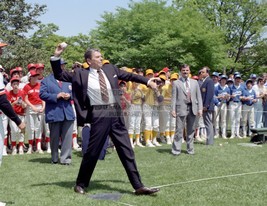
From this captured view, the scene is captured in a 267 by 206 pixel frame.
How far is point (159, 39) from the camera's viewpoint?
40188 mm

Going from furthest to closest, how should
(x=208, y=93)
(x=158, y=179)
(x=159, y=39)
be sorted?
1. (x=159, y=39)
2. (x=208, y=93)
3. (x=158, y=179)

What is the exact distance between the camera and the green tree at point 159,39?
4081cm

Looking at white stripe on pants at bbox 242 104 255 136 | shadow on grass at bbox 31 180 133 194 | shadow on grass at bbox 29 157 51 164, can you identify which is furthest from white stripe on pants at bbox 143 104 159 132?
shadow on grass at bbox 31 180 133 194

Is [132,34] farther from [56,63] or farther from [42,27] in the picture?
[56,63]

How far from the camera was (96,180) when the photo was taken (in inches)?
320

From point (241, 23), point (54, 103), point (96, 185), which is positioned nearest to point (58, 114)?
point (54, 103)

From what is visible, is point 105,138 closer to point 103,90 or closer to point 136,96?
point 103,90

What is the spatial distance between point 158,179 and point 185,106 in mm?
3510

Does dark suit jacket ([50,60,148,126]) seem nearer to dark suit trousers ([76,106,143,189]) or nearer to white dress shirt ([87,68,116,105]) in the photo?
white dress shirt ([87,68,116,105])

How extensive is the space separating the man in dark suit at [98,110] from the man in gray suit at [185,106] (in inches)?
165

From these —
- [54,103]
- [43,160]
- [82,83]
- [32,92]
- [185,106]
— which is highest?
[82,83]

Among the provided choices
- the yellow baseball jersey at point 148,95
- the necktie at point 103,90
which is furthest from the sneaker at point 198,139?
the necktie at point 103,90

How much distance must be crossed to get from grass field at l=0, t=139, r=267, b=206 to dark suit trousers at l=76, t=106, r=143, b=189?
0.98 feet

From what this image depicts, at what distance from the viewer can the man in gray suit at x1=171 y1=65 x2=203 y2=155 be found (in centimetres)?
1124
